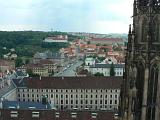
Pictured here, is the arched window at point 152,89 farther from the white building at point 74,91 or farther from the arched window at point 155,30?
the white building at point 74,91

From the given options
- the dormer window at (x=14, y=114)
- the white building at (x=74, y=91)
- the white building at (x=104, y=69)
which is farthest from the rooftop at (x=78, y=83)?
the white building at (x=104, y=69)

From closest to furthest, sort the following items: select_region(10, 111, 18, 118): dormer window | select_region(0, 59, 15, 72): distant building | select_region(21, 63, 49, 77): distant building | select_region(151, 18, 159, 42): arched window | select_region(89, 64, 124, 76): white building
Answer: select_region(151, 18, 159, 42): arched window → select_region(10, 111, 18, 118): dormer window → select_region(89, 64, 124, 76): white building → select_region(21, 63, 49, 77): distant building → select_region(0, 59, 15, 72): distant building

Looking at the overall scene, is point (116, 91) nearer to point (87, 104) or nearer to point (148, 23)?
point (87, 104)

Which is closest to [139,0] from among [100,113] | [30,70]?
[100,113]

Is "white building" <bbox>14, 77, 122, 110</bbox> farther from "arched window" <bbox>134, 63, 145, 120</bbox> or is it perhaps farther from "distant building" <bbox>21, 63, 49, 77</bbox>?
"arched window" <bbox>134, 63, 145, 120</bbox>

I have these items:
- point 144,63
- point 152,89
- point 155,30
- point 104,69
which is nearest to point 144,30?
point 155,30

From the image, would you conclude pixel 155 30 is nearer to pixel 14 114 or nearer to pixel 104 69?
pixel 14 114

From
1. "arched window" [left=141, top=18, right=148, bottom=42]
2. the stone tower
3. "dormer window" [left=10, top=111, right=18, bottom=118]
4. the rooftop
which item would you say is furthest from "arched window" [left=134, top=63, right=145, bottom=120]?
the rooftop
